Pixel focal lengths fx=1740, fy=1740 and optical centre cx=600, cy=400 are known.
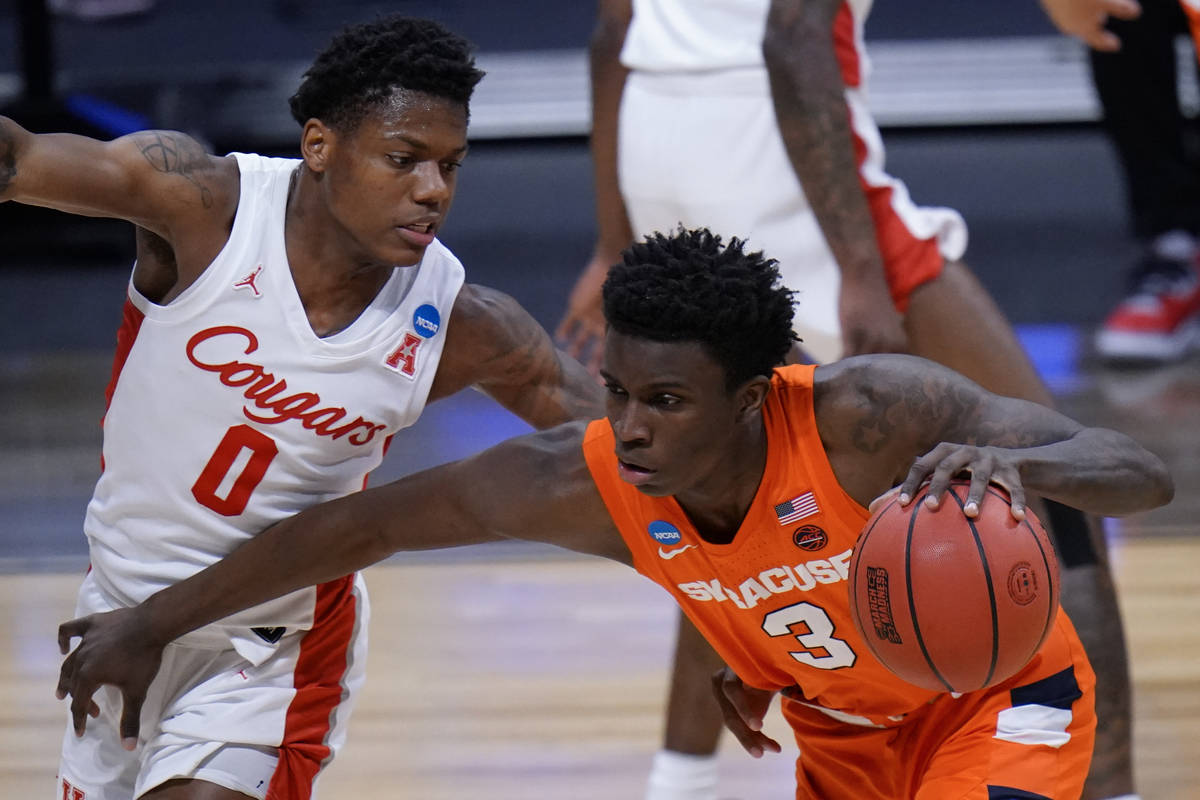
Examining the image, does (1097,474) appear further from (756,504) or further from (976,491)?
(756,504)

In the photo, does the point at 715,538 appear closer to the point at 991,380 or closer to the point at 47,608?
the point at 991,380

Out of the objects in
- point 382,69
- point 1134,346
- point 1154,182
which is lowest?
point 1134,346

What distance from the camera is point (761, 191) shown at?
356cm

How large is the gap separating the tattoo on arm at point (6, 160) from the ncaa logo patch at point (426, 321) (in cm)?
66

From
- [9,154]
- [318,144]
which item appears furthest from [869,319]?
[9,154]

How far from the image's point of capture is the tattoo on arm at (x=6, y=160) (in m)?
2.46

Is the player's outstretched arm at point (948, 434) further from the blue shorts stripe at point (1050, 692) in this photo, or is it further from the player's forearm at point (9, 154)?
the player's forearm at point (9, 154)

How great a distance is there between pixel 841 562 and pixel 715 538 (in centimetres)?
19

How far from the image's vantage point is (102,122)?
873cm

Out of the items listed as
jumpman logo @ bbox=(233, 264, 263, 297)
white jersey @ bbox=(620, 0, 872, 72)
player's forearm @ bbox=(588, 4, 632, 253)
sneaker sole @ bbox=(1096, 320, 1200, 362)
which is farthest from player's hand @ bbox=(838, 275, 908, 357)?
sneaker sole @ bbox=(1096, 320, 1200, 362)

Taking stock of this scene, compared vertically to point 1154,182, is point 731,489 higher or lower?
higher

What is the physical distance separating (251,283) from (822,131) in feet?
4.24

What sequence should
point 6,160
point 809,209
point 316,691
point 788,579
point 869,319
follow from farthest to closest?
point 809,209, point 869,319, point 316,691, point 788,579, point 6,160

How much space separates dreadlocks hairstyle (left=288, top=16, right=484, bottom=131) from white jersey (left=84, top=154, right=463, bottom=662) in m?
0.17
